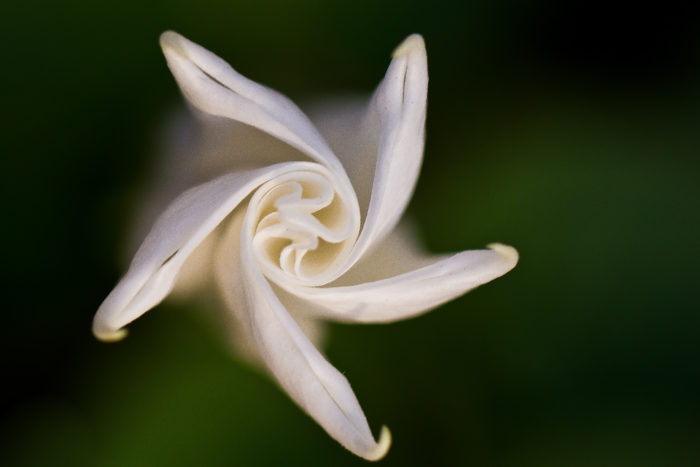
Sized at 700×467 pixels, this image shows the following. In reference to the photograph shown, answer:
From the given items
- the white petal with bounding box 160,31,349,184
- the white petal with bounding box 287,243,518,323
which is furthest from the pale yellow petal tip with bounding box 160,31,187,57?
the white petal with bounding box 287,243,518,323

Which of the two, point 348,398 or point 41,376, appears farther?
point 41,376

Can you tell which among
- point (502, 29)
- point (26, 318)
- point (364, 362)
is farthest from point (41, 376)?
point (502, 29)

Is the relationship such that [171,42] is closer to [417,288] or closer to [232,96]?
[232,96]

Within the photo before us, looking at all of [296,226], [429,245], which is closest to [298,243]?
[296,226]

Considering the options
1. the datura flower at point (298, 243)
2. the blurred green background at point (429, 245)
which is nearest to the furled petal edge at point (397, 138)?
the datura flower at point (298, 243)

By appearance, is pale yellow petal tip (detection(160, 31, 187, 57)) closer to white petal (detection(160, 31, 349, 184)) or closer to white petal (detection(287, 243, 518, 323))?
white petal (detection(160, 31, 349, 184))

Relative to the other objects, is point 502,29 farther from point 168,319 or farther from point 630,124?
point 168,319

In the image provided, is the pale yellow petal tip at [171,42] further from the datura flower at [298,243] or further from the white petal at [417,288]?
the white petal at [417,288]
